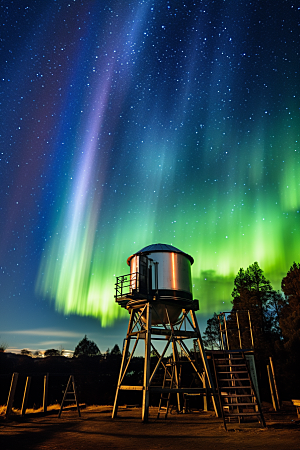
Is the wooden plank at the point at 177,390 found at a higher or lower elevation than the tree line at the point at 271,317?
lower

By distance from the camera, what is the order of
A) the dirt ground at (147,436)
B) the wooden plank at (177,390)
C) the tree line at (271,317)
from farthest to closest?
the tree line at (271,317) → the wooden plank at (177,390) → the dirt ground at (147,436)

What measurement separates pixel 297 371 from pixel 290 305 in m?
5.68

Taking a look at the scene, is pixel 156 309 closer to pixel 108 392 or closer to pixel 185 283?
pixel 185 283

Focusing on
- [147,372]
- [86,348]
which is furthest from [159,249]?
[86,348]

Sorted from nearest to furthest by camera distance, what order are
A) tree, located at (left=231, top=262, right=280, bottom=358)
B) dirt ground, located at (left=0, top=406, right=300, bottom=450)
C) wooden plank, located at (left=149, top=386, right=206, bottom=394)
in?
1. dirt ground, located at (left=0, top=406, right=300, bottom=450)
2. wooden plank, located at (left=149, top=386, right=206, bottom=394)
3. tree, located at (left=231, top=262, right=280, bottom=358)

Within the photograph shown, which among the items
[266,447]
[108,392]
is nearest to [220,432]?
[266,447]

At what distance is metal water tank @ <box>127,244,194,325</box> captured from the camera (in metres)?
16.8

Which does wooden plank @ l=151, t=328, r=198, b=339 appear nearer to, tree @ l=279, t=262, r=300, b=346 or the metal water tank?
the metal water tank

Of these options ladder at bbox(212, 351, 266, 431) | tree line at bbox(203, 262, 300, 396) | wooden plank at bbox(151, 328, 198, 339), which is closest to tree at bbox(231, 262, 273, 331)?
tree line at bbox(203, 262, 300, 396)

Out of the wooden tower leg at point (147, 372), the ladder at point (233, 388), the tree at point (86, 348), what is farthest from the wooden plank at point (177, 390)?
the tree at point (86, 348)

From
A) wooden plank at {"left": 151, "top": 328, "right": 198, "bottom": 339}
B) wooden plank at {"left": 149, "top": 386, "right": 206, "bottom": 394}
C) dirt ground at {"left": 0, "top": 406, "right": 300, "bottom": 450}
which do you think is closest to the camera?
dirt ground at {"left": 0, "top": 406, "right": 300, "bottom": 450}

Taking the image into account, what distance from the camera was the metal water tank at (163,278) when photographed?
1680 cm

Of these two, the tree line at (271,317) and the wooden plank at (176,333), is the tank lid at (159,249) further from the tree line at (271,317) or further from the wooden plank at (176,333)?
the tree line at (271,317)

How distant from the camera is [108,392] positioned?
134 ft
